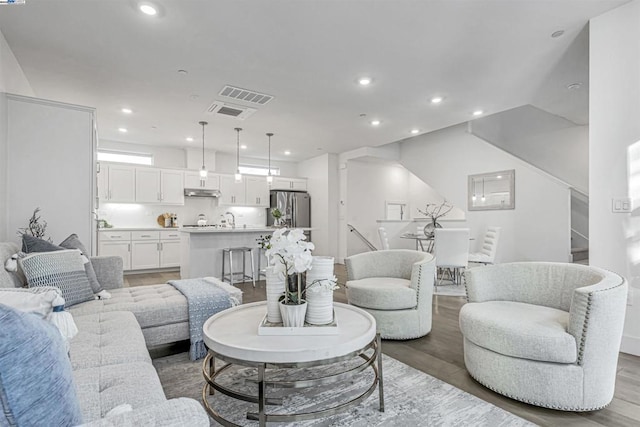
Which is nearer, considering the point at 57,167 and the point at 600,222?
the point at 600,222

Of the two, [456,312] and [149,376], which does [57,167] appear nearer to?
[149,376]

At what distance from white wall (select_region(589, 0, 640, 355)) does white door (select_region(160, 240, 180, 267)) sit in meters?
6.78

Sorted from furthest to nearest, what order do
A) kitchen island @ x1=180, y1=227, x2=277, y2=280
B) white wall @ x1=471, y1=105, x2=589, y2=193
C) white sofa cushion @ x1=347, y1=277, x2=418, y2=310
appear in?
white wall @ x1=471, y1=105, x2=589, y2=193 → kitchen island @ x1=180, y1=227, x2=277, y2=280 → white sofa cushion @ x1=347, y1=277, x2=418, y2=310

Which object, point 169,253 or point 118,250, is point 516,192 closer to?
point 169,253

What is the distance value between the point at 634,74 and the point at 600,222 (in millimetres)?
1213

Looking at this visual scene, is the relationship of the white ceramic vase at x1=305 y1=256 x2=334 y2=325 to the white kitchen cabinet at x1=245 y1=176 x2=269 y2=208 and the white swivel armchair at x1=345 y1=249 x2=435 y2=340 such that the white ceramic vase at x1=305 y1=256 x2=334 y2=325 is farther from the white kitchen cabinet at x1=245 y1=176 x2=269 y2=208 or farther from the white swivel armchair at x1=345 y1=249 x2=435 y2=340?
the white kitchen cabinet at x1=245 y1=176 x2=269 y2=208

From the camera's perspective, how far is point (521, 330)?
185 cm

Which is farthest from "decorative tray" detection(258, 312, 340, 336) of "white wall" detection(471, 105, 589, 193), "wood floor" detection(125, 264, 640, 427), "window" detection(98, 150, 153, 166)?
"window" detection(98, 150, 153, 166)

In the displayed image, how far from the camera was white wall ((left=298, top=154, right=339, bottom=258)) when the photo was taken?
318 inches

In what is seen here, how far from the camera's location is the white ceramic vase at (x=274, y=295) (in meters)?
1.85

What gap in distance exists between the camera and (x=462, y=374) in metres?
2.26

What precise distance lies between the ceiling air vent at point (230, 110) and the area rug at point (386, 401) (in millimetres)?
3625

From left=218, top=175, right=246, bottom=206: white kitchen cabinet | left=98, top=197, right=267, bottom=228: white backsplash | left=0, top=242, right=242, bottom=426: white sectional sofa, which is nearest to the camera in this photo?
left=0, top=242, right=242, bottom=426: white sectional sofa

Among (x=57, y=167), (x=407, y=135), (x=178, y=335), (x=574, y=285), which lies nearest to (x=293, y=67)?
(x=57, y=167)
